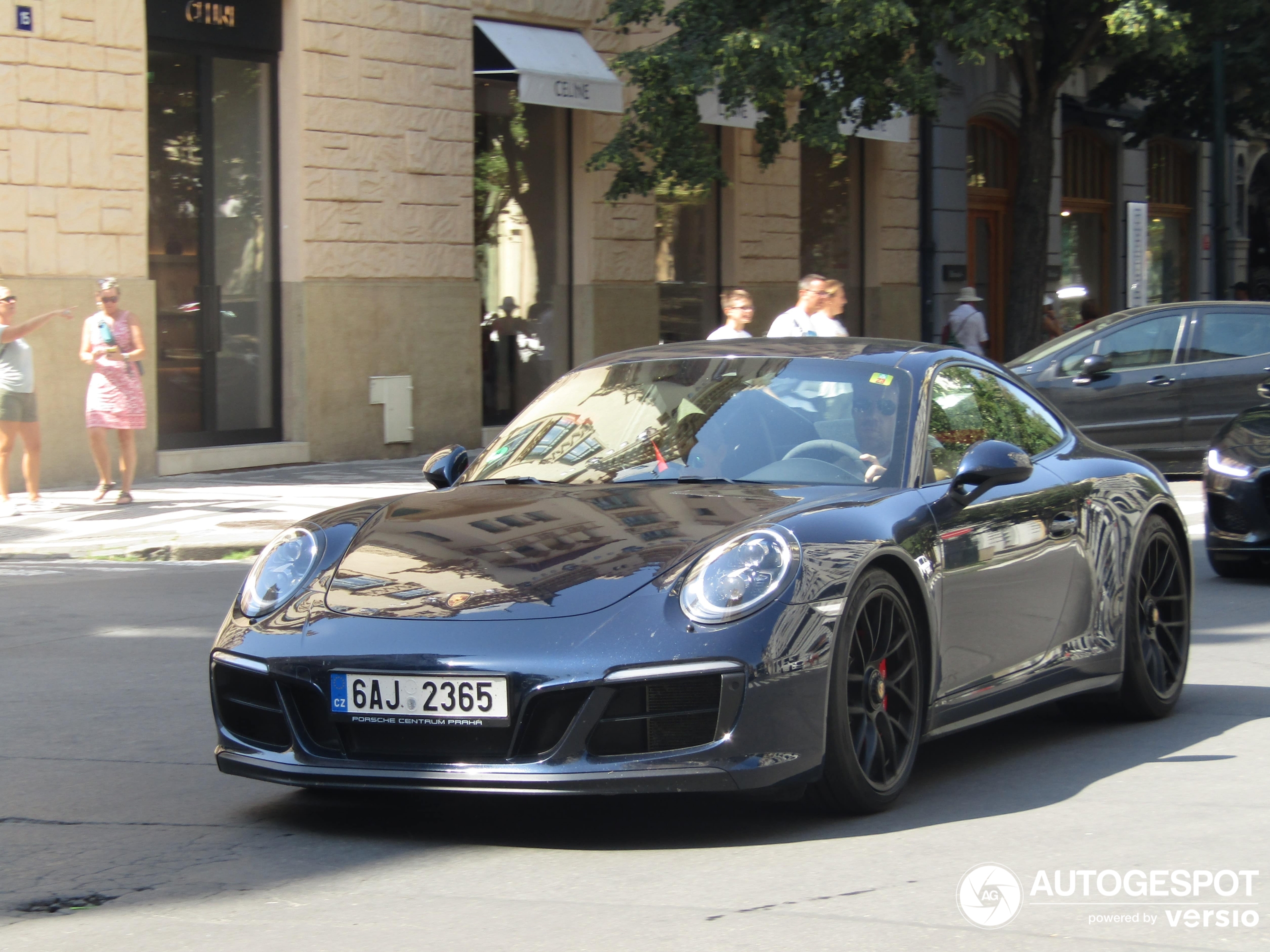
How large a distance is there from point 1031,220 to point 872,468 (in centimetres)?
1804

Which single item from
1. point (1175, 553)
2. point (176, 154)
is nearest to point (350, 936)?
point (1175, 553)

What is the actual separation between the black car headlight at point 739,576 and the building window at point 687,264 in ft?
55.8

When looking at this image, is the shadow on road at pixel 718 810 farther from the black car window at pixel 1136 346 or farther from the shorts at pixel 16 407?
the black car window at pixel 1136 346

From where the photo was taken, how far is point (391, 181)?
735 inches

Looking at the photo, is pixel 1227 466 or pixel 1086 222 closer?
pixel 1227 466

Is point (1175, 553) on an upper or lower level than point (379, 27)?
lower

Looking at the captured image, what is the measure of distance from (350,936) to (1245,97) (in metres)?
25.2

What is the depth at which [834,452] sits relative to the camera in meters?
5.59

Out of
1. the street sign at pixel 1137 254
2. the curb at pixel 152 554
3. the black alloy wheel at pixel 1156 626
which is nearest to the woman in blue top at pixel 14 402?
the curb at pixel 152 554

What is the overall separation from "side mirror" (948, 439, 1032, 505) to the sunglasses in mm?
277

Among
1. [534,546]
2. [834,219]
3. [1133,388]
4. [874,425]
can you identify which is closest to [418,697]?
[534,546]

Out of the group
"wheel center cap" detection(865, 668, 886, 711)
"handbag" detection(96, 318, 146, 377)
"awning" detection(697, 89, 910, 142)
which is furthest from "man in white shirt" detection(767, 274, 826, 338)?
"wheel center cap" detection(865, 668, 886, 711)

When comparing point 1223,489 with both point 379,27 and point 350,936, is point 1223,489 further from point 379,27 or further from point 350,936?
point 379,27

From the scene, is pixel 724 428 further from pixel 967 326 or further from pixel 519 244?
pixel 967 326
